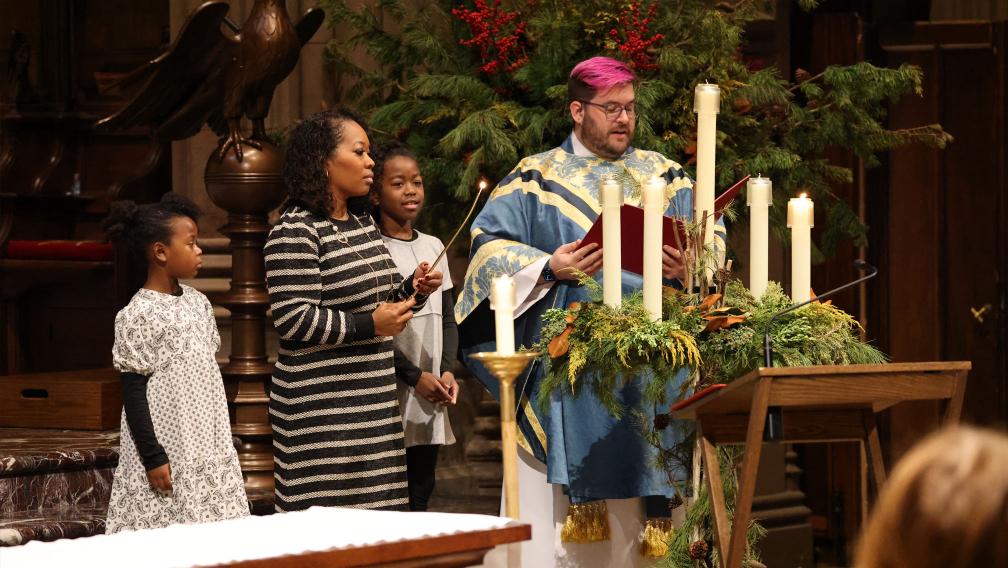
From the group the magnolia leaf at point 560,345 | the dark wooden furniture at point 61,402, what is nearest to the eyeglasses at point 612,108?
the magnolia leaf at point 560,345

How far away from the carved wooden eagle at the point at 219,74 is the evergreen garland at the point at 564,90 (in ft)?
0.80

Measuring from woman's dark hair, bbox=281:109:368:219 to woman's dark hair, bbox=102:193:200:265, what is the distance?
12.4 inches

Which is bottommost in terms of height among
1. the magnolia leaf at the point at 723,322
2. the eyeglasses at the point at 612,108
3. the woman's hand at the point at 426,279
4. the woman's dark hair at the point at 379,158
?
the magnolia leaf at the point at 723,322

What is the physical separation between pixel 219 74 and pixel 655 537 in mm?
2228

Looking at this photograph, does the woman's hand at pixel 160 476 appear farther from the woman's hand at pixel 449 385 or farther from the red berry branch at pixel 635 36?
the red berry branch at pixel 635 36

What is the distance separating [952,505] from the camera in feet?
3.68

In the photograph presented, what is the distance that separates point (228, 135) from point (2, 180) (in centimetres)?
241

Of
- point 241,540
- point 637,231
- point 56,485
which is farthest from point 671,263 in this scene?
point 56,485

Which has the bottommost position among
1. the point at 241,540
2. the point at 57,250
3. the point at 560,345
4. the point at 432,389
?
the point at 241,540

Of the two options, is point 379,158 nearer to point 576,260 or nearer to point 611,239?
Result: point 576,260

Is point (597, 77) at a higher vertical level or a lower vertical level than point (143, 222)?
higher

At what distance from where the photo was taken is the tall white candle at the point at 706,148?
131 inches

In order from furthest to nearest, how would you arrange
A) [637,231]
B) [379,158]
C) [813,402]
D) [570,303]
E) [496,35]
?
[496,35] < [379,158] < [570,303] < [637,231] < [813,402]

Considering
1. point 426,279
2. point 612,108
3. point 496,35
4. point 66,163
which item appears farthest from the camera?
point 66,163
